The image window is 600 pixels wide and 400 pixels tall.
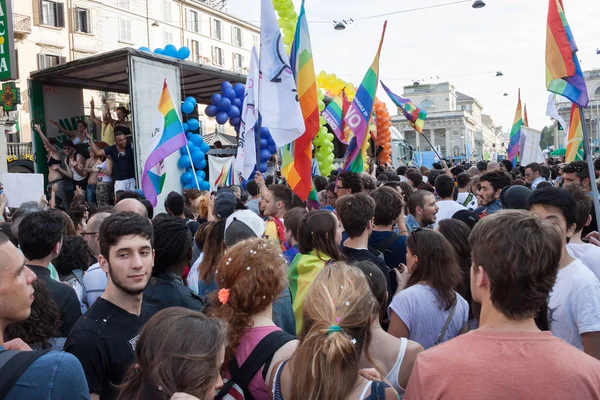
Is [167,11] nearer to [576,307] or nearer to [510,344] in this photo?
[576,307]

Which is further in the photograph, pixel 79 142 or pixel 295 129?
pixel 79 142

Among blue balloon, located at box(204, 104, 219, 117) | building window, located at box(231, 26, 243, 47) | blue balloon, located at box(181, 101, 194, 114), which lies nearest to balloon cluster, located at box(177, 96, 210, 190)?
blue balloon, located at box(181, 101, 194, 114)

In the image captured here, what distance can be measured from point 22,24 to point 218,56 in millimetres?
18871

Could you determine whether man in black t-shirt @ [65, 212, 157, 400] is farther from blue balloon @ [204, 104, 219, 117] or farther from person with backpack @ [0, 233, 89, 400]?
blue balloon @ [204, 104, 219, 117]

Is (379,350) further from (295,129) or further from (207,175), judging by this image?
(207,175)

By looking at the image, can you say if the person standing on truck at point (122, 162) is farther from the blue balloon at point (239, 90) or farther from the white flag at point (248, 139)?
the white flag at point (248, 139)

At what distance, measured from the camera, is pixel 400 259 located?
14.1 ft

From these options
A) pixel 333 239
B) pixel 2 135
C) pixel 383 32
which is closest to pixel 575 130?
pixel 383 32

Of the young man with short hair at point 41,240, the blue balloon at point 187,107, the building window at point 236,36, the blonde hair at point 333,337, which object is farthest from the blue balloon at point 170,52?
the building window at point 236,36

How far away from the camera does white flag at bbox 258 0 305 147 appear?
696 cm

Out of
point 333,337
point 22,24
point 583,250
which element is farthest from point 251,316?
point 22,24

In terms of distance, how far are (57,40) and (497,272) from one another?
34.3m

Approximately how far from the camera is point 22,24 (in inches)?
1125

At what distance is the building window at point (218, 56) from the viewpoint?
44.7 meters
